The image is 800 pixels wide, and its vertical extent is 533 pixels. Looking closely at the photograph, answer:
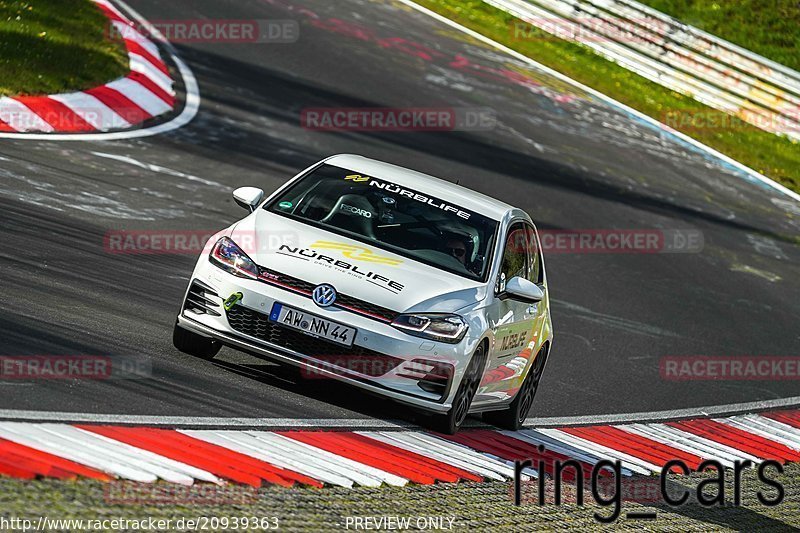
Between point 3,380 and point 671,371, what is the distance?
26.1ft

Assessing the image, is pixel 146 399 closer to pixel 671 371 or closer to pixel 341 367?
pixel 341 367

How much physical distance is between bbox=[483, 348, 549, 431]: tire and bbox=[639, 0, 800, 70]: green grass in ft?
69.8

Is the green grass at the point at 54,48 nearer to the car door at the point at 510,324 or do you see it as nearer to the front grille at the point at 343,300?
the car door at the point at 510,324

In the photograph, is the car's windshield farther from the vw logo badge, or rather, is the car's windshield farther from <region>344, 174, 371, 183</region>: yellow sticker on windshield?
the vw logo badge

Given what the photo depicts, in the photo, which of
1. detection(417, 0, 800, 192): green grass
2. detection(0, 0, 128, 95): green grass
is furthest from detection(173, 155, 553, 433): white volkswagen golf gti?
detection(417, 0, 800, 192): green grass

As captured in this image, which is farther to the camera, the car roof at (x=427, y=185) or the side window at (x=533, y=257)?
the side window at (x=533, y=257)

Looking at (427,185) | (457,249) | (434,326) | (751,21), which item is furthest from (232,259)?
(751,21)

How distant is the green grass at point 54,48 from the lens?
54.6 ft

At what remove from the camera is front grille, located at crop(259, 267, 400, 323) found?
8828 mm

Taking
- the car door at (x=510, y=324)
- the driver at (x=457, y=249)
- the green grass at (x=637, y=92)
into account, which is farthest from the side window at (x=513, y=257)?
the green grass at (x=637, y=92)

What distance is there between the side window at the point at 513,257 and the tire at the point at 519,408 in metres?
0.76

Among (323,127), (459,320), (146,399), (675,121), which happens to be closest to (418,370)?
(459,320)

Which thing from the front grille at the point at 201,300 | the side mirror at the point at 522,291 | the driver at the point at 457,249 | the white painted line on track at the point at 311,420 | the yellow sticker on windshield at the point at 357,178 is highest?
the yellow sticker on windshield at the point at 357,178

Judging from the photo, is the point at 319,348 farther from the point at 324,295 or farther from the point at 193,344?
the point at 193,344
